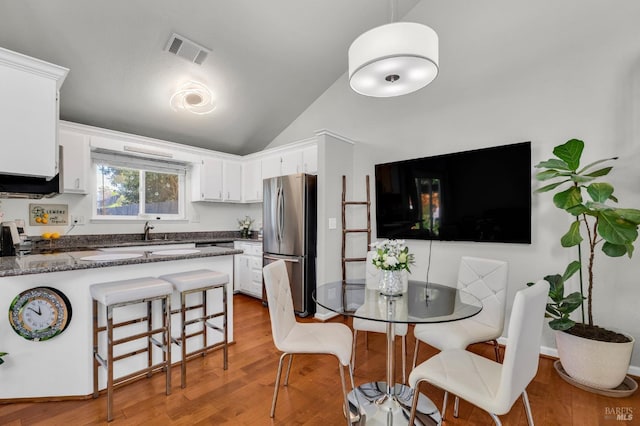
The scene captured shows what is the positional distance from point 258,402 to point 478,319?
5.72 feet

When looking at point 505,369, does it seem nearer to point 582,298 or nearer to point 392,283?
point 392,283

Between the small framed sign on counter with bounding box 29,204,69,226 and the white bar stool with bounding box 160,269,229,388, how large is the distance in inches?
90.7

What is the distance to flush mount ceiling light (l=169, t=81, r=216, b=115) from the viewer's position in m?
3.60

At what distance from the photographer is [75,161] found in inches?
137

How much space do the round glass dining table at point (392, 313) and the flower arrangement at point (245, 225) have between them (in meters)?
3.40

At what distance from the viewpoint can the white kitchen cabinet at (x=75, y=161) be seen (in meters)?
3.41

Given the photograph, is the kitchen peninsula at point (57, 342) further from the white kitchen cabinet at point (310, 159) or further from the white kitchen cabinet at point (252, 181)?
the white kitchen cabinet at point (252, 181)

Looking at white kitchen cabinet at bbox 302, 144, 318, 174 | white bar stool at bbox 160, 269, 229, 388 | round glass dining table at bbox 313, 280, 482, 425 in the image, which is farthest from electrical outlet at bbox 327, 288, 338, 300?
white kitchen cabinet at bbox 302, 144, 318, 174

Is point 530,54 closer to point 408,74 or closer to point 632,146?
point 632,146

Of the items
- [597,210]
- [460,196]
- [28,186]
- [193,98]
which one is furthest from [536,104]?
[28,186]

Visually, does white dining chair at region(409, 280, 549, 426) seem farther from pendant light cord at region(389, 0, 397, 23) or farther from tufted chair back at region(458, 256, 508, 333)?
pendant light cord at region(389, 0, 397, 23)

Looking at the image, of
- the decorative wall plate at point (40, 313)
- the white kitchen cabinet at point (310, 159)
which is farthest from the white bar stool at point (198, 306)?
the white kitchen cabinet at point (310, 159)

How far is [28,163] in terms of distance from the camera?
86.6 inches

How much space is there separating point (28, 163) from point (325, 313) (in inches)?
122
